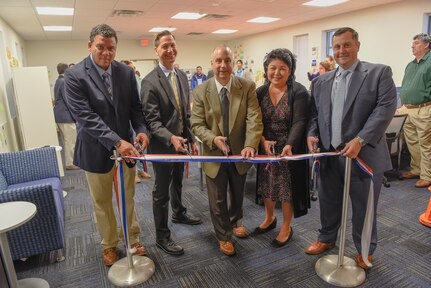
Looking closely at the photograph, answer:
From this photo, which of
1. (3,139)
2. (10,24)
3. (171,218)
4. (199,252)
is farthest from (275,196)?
(10,24)

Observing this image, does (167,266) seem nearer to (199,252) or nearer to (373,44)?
(199,252)

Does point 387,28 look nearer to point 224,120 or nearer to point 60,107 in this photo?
point 224,120

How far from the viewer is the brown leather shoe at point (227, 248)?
2.42 metres

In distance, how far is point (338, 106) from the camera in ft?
6.79

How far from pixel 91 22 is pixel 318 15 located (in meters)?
5.52

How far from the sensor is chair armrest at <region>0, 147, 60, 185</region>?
123 inches

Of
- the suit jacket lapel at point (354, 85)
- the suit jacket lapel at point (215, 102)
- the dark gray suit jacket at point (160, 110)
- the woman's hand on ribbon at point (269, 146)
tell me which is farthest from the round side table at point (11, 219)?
the suit jacket lapel at point (354, 85)

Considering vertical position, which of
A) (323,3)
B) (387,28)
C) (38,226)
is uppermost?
(323,3)

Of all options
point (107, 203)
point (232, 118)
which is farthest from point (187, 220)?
point (232, 118)

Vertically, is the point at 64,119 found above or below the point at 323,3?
below

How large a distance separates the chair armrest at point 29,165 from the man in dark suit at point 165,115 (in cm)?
156

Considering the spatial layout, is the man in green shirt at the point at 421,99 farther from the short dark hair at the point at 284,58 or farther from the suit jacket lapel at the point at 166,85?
the suit jacket lapel at the point at 166,85

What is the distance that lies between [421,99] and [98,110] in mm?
3773

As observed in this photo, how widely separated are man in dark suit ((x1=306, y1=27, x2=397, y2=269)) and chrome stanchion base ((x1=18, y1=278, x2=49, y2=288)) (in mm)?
2105
